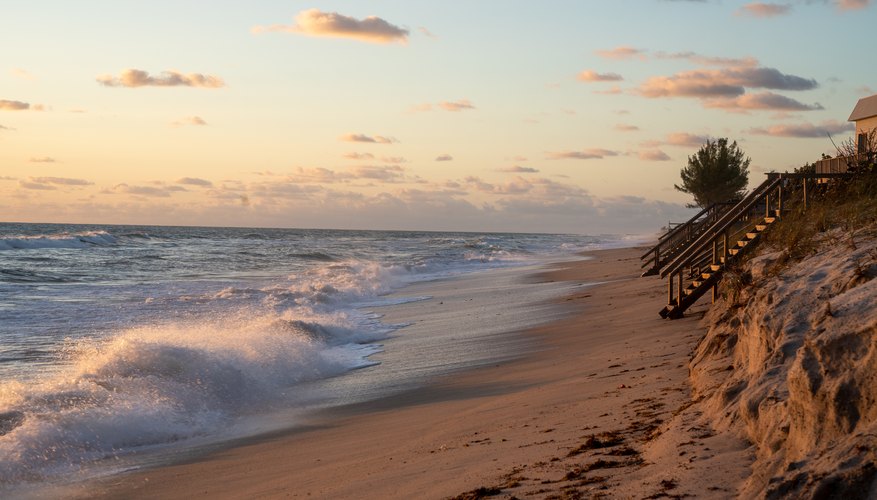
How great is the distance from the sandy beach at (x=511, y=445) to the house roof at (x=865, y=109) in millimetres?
27607

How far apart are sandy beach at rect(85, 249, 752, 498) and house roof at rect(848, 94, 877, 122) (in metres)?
27.6

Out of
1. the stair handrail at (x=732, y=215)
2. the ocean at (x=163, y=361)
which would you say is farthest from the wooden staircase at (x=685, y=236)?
the ocean at (x=163, y=361)

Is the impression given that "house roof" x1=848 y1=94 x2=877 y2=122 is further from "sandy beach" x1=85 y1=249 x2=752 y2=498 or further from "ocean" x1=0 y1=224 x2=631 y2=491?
"sandy beach" x1=85 y1=249 x2=752 y2=498

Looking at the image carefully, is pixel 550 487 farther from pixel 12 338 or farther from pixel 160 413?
pixel 12 338

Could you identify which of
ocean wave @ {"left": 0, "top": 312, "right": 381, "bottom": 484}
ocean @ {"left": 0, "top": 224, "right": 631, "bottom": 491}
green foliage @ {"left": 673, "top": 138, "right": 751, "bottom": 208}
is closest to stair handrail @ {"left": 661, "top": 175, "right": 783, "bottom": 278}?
ocean @ {"left": 0, "top": 224, "right": 631, "bottom": 491}

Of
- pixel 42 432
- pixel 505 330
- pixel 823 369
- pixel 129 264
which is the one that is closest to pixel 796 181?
pixel 505 330

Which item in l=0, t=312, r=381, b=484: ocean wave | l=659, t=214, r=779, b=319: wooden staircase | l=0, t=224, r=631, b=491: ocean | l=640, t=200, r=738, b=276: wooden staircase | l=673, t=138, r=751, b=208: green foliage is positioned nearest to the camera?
l=0, t=312, r=381, b=484: ocean wave

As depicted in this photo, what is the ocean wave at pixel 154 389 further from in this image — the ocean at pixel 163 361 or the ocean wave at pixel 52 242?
the ocean wave at pixel 52 242

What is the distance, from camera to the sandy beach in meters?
5.64

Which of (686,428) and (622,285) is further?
(622,285)

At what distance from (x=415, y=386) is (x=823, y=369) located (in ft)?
23.2

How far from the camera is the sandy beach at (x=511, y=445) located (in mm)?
5641

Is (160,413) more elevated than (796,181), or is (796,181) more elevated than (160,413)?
(796,181)

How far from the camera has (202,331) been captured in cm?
1655
